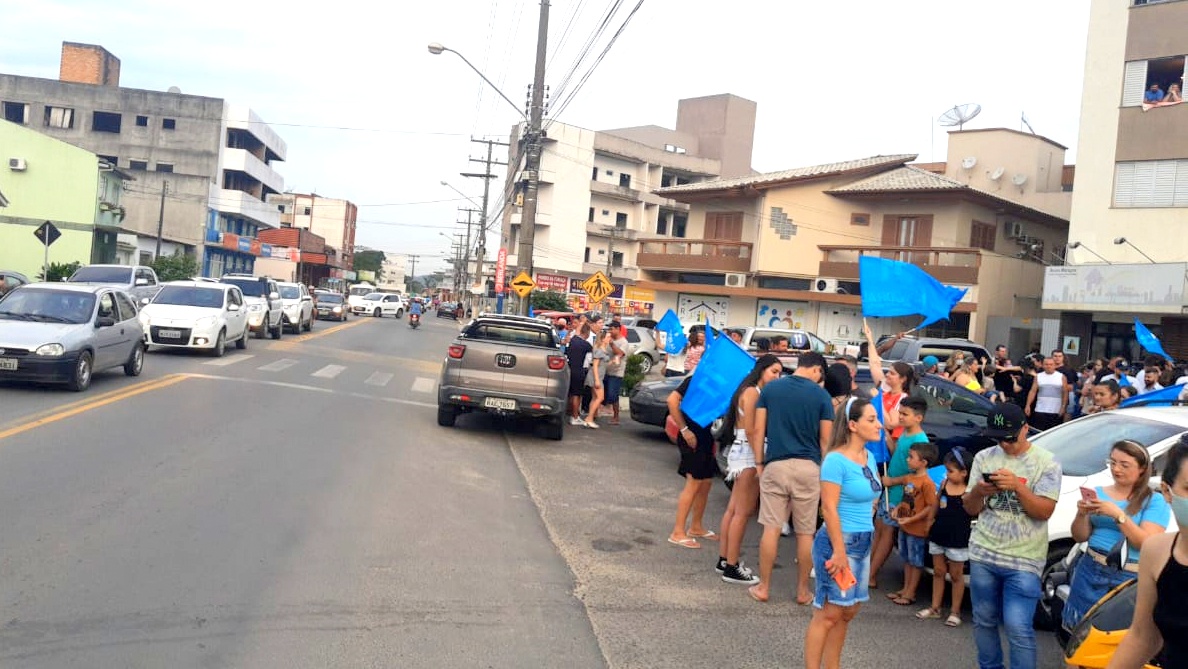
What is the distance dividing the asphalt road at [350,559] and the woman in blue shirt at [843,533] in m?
0.56

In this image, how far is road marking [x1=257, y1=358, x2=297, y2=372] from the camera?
19.4m

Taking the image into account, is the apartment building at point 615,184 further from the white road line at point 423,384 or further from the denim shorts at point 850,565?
the denim shorts at point 850,565

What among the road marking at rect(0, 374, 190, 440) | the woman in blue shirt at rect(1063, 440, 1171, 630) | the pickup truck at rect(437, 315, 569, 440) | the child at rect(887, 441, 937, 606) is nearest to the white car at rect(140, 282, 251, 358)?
the road marking at rect(0, 374, 190, 440)

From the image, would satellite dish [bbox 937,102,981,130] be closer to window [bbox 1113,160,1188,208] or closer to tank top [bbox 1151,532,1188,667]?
window [bbox 1113,160,1188,208]

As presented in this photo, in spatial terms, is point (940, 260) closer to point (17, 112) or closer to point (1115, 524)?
point (1115, 524)

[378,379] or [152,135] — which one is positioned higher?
[152,135]

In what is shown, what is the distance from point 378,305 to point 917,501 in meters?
58.6

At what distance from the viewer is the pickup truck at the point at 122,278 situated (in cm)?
2470

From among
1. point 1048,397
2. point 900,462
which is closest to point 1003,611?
point 900,462

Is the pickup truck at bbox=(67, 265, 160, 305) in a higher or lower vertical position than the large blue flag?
lower

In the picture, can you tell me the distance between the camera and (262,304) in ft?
91.8

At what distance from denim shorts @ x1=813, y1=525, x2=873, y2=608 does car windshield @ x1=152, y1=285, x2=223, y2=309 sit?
18.8 meters

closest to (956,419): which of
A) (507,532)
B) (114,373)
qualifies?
(507,532)

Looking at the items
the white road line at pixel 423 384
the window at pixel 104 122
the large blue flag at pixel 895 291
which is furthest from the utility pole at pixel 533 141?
the window at pixel 104 122
